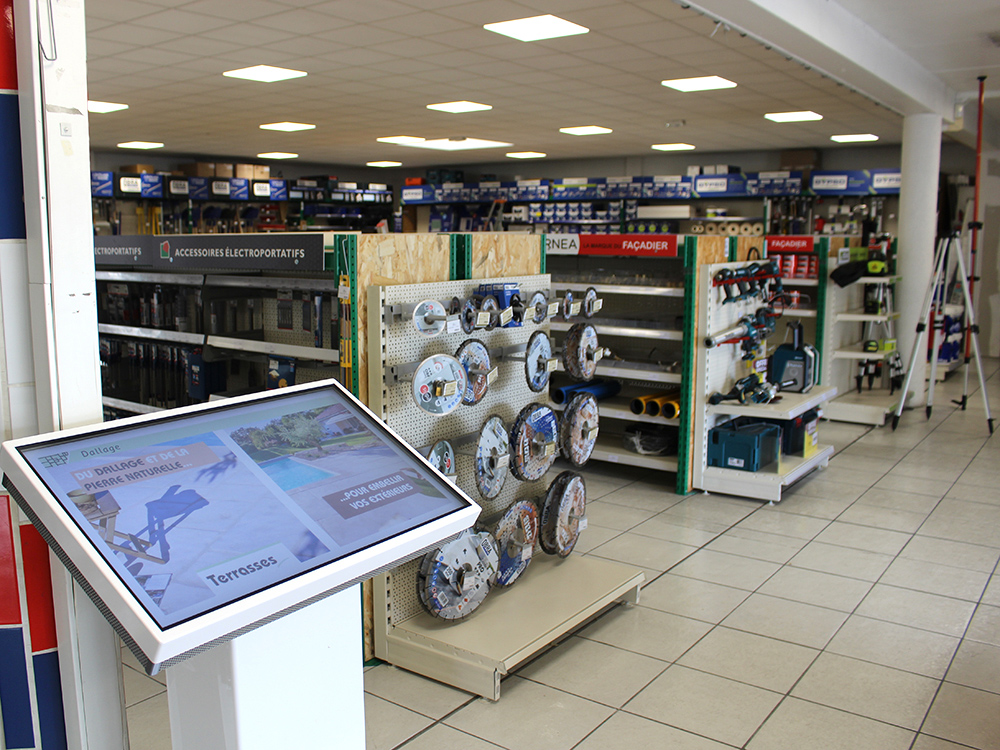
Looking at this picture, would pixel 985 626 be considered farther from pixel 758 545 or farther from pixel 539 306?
pixel 539 306

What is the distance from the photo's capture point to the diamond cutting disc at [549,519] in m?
3.60

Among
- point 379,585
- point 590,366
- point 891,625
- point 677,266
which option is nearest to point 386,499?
point 379,585

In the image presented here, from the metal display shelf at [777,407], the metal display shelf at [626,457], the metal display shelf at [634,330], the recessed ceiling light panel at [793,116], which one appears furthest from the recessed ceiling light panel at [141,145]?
the metal display shelf at [777,407]

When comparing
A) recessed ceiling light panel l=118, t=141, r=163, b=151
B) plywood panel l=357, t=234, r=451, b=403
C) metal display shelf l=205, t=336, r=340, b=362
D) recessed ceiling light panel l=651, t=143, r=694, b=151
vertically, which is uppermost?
recessed ceiling light panel l=118, t=141, r=163, b=151

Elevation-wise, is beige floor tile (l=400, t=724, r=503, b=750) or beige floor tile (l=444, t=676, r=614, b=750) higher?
beige floor tile (l=444, t=676, r=614, b=750)

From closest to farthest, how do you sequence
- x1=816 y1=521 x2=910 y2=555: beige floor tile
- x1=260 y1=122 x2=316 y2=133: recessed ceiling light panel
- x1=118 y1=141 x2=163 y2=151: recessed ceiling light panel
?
1. x1=816 y1=521 x2=910 y2=555: beige floor tile
2. x1=260 y1=122 x2=316 y2=133: recessed ceiling light panel
3. x1=118 y1=141 x2=163 y2=151: recessed ceiling light panel

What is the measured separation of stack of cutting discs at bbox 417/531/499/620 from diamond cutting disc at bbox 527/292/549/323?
97cm

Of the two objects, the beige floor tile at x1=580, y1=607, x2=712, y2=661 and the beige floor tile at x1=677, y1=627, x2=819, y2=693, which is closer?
the beige floor tile at x1=677, y1=627, x2=819, y2=693

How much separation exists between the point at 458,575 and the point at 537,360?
1.01 meters

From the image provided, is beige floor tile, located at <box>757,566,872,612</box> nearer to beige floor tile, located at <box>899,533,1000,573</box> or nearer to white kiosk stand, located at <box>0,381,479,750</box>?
beige floor tile, located at <box>899,533,1000,573</box>

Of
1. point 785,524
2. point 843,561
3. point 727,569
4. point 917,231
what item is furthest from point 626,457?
point 917,231

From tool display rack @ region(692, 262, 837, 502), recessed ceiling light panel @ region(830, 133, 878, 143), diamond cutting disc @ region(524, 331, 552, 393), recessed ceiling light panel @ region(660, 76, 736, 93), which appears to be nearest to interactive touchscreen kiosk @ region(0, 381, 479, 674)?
diamond cutting disc @ region(524, 331, 552, 393)

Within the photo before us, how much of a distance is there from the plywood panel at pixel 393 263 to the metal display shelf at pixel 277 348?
0.66 ft

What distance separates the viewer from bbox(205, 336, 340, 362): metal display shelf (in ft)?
10.7
